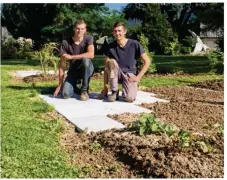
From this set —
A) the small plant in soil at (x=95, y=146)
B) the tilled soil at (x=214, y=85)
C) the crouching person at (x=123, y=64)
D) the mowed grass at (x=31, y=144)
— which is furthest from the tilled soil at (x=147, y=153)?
the tilled soil at (x=214, y=85)

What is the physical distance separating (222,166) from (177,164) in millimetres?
330

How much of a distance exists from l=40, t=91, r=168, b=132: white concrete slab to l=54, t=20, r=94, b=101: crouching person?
0.50 feet

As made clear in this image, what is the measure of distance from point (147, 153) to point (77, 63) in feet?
11.7

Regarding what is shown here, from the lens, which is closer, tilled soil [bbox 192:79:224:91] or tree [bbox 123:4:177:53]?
tilled soil [bbox 192:79:224:91]

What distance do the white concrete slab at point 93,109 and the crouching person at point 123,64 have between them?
0.18 m

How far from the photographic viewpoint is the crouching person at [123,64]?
6199 millimetres

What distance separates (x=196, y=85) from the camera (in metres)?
8.35

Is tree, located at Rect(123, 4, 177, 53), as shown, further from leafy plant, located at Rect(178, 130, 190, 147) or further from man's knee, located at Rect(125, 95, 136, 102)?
leafy plant, located at Rect(178, 130, 190, 147)

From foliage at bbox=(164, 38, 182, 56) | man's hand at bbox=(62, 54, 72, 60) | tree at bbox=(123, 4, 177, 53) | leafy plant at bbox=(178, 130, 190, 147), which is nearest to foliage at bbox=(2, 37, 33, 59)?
tree at bbox=(123, 4, 177, 53)

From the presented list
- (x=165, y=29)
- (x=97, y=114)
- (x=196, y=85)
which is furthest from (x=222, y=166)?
(x=165, y=29)

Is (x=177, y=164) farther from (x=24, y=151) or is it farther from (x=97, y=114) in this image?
(x=97, y=114)

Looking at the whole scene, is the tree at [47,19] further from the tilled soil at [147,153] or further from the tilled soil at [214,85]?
the tilled soil at [147,153]

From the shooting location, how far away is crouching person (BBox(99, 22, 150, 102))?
620 cm

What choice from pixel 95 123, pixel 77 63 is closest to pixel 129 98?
pixel 77 63
